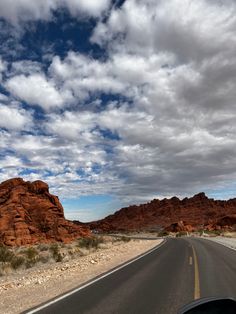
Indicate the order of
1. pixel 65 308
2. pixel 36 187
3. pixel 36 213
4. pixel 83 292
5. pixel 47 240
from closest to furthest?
pixel 65 308 → pixel 83 292 → pixel 47 240 → pixel 36 213 → pixel 36 187

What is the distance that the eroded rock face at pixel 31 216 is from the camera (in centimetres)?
5594

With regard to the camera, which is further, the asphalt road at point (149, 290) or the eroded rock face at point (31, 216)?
the eroded rock face at point (31, 216)

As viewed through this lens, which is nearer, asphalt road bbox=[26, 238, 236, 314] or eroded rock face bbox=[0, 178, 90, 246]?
asphalt road bbox=[26, 238, 236, 314]

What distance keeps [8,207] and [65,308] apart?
171ft

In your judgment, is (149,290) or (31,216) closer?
(149,290)

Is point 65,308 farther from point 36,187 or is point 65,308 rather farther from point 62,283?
point 36,187

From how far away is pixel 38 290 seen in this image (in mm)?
13398

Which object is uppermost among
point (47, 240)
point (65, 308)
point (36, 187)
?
point (36, 187)

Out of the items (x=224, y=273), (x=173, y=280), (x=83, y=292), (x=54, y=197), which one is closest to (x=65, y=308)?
(x=83, y=292)

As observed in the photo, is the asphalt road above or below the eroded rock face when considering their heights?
below

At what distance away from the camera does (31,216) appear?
205 feet

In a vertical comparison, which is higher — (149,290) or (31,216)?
(31,216)

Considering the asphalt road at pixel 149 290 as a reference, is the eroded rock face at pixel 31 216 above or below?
above

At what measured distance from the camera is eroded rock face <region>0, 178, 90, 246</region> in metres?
55.9
